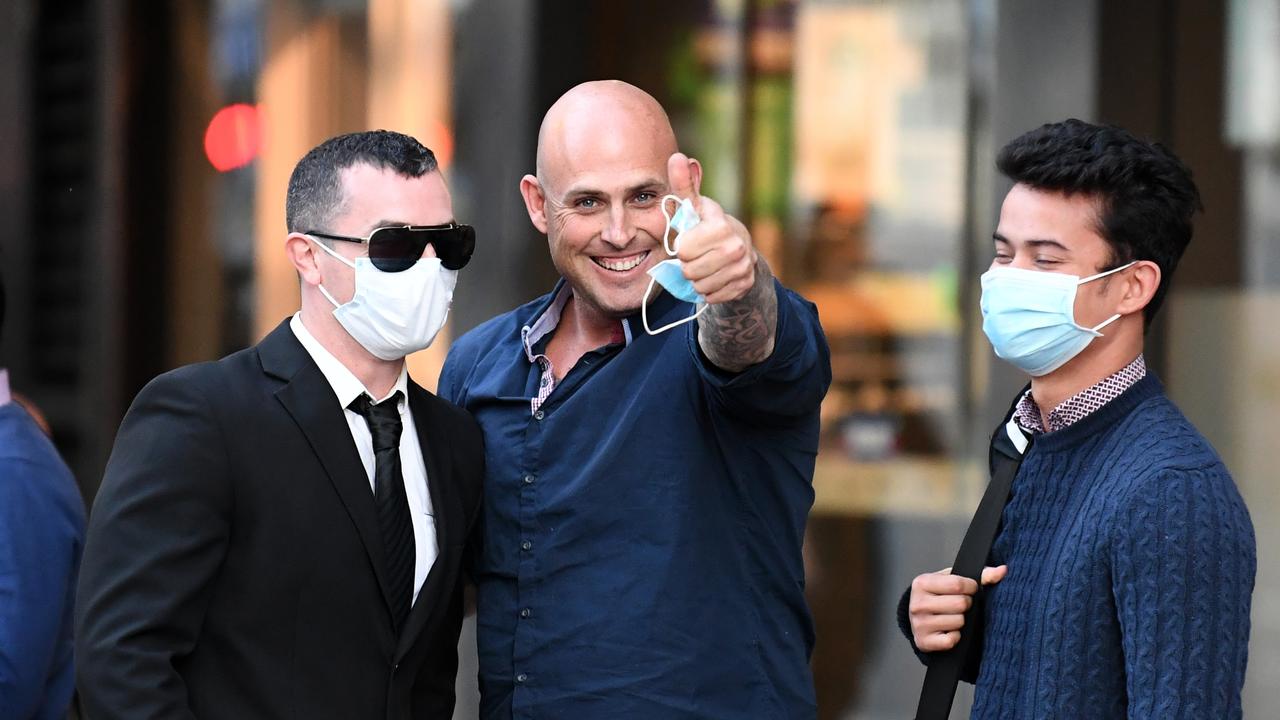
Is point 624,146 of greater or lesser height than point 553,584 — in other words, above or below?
above

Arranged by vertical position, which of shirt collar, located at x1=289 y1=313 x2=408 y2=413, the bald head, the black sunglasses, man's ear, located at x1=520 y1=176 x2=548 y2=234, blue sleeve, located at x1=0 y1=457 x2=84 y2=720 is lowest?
blue sleeve, located at x1=0 y1=457 x2=84 y2=720

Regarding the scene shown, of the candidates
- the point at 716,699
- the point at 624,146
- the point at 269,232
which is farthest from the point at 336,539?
the point at 269,232

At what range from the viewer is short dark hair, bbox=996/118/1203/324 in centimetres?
265

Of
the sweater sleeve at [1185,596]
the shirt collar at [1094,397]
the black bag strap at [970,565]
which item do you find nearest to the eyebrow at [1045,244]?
the shirt collar at [1094,397]

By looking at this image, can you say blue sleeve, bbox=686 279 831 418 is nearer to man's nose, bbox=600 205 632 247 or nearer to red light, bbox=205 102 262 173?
man's nose, bbox=600 205 632 247

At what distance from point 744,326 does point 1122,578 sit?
0.74 meters

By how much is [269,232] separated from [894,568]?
3287 mm

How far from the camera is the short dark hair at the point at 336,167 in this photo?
114 inches

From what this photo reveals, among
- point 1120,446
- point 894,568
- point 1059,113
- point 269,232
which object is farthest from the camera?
point 269,232

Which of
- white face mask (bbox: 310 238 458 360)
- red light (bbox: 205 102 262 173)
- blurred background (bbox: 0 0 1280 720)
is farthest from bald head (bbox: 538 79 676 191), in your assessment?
red light (bbox: 205 102 262 173)

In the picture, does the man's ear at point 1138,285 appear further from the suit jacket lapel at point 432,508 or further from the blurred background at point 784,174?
the blurred background at point 784,174

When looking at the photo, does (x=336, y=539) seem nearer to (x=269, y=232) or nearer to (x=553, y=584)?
(x=553, y=584)

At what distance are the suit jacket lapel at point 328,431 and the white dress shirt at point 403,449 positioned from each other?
0.03 m

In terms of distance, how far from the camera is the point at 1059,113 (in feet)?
16.9
